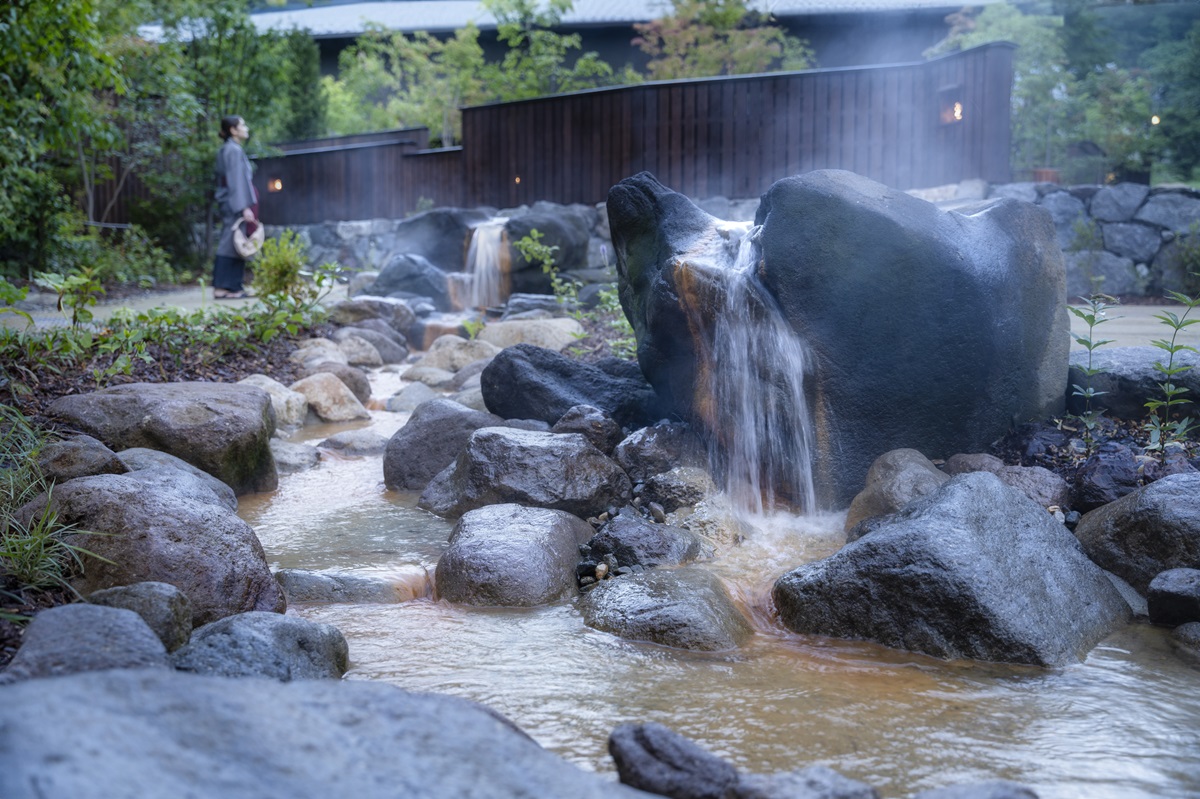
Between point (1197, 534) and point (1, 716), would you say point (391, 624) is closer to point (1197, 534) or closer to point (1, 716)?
point (1, 716)

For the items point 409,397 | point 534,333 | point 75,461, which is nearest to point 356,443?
point 409,397

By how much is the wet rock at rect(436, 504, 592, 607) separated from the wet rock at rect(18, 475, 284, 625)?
0.76 metres

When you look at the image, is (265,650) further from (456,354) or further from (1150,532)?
(456,354)

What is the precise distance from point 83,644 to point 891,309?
3767 millimetres

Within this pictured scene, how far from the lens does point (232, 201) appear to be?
12.7 m

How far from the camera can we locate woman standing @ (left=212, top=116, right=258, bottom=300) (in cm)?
1253

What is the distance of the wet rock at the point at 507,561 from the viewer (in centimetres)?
412

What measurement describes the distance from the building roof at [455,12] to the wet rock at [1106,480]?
15953 mm

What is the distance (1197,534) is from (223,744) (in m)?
3.77

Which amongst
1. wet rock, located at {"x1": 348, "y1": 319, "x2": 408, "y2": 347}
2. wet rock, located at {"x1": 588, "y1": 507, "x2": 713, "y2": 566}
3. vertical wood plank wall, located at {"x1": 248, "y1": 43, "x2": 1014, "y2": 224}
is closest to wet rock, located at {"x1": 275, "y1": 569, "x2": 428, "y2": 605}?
wet rock, located at {"x1": 588, "y1": 507, "x2": 713, "y2": 566}

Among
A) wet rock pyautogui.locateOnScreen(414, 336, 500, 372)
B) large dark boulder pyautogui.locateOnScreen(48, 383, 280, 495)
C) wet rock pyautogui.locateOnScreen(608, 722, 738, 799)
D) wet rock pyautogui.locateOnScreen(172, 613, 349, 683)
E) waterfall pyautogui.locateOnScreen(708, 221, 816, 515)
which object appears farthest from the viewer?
wet rock pyautogui.locateOnScreen(414, 336, 500, 372)

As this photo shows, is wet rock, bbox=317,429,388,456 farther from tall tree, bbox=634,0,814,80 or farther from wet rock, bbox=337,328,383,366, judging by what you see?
tall tree, bbox=634,0,814,80

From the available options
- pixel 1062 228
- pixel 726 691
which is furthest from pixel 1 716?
pixel 1062 228

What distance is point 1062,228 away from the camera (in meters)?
11.4
